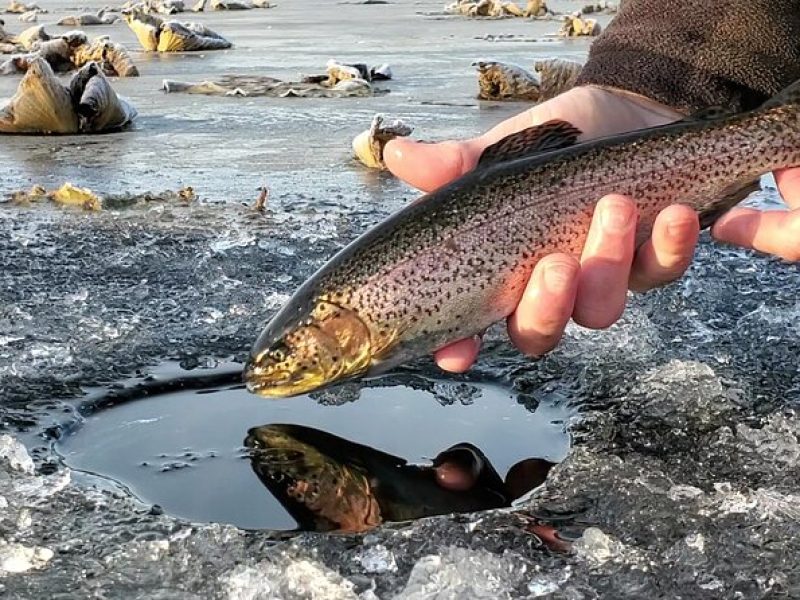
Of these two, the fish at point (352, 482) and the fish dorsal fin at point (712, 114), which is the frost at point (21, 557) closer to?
the fish at point (352, 482)

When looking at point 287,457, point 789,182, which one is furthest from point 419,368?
point 789,182

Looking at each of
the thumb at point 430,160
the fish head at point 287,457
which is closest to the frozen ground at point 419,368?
the fish head at point 287,457

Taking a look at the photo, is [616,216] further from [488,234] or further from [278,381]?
[278,381]

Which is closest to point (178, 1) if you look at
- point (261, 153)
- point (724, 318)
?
point (261, 153)

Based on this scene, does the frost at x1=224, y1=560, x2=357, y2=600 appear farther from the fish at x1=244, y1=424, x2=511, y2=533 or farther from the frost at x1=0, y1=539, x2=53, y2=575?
the frost at x1=0, y1=539, x2=53, y2=575

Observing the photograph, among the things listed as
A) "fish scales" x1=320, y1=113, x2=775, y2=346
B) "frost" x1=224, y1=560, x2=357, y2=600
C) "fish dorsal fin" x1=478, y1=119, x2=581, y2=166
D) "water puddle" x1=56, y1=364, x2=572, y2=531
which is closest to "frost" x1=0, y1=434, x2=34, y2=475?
"water puddle" x1=56, y1=364, x2=572, y2=531

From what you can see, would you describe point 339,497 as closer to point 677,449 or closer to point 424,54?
point 677,449
